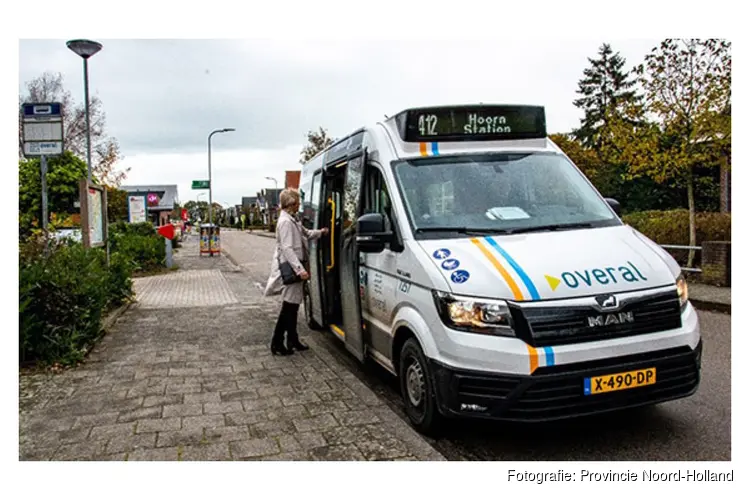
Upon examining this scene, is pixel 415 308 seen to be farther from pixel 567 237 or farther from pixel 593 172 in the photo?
pixel 593 172

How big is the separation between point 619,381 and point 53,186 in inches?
756

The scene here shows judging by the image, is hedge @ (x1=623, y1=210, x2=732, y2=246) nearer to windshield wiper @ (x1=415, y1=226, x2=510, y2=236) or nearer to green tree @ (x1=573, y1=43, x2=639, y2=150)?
windshield wiper @ (x1=415, y1=226, x2=510, y2=236)

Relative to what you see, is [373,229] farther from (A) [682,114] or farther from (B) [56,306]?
(A) [682,114]

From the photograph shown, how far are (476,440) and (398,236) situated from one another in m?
1.64

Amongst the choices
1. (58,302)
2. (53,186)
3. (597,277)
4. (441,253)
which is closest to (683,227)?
(597,277)

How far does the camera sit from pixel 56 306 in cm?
671

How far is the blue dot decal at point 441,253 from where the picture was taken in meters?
4.31

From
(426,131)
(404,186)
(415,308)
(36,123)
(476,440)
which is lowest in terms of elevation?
(476,440)

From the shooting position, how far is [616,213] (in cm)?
538

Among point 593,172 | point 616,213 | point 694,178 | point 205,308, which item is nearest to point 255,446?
point 616,213

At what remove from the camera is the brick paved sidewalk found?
427 centimetres

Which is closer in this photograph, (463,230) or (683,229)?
(463,230)

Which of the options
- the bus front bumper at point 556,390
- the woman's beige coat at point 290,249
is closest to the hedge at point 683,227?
the woman's beige coat at point 290,249

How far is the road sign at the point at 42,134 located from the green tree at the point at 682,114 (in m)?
11.6
